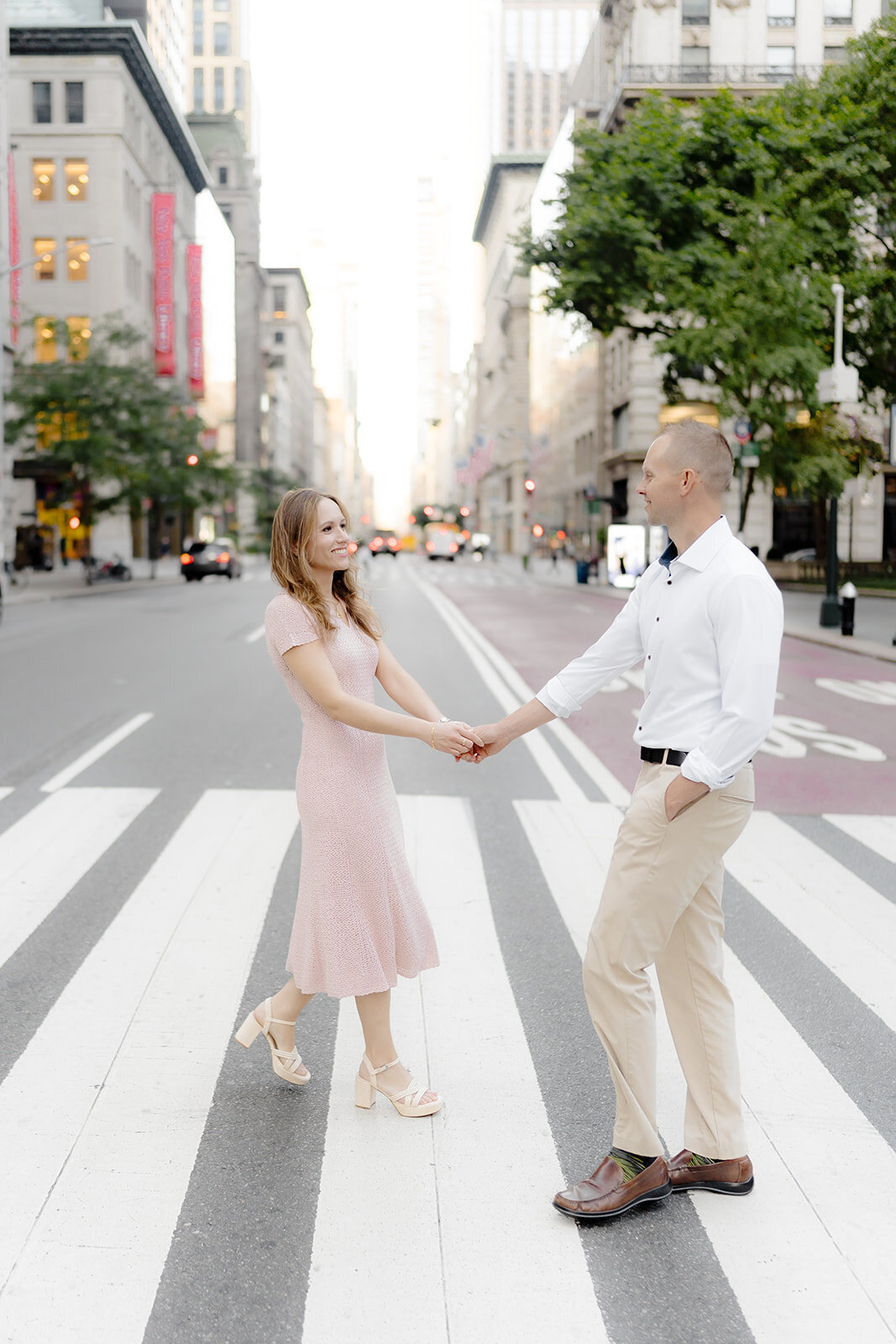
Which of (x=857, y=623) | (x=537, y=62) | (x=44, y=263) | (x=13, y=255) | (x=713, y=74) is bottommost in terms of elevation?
(x=857, y=623)

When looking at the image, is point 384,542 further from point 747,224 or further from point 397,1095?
point 397,1095

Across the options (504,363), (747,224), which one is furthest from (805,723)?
(504,363)

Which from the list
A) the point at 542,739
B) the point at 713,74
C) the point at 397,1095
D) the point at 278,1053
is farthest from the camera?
the point at 713,74

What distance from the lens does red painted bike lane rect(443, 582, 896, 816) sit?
8.97 meters

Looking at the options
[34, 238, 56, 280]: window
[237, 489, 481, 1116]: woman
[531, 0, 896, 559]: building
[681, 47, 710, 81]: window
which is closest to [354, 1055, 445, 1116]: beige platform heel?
[237, 489, 481, 1116]: woman

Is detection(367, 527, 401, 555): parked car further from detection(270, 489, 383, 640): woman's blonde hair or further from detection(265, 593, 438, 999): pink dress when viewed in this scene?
detection(265, 593, 438, 999): pink dress

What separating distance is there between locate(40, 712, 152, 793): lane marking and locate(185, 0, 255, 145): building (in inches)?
5167

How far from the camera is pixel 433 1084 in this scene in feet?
13.3

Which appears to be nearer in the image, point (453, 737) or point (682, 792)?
point (682, 792)

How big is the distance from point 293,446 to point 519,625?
473 ft

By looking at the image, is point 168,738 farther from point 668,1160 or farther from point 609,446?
point 609,446

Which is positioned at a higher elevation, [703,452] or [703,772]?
[703,452]

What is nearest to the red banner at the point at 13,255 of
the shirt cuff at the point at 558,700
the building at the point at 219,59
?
the shirt cuff at the point at 558,700

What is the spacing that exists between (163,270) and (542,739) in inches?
2735
